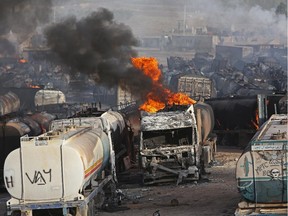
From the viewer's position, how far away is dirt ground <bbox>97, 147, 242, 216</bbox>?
18.6 metres

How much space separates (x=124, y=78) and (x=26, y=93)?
505 inches

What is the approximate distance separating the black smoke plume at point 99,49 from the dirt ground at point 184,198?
37.1ft

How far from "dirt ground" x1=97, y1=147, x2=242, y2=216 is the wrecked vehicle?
14.6 inches

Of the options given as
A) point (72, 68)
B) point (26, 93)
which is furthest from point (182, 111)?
point (26, 93)

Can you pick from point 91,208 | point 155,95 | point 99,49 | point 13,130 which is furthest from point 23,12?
point 91,208

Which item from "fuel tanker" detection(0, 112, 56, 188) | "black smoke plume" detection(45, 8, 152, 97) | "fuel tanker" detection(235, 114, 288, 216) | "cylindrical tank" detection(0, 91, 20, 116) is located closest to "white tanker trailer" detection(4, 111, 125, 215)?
"fuel tanker" detection(235, 114, 288, 216)

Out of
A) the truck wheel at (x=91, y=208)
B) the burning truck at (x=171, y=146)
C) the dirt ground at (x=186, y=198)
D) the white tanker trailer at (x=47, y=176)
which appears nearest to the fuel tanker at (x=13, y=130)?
the dirt ground at (x=186, y=198)

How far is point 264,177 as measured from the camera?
14484 millimetres

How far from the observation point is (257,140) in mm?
14977

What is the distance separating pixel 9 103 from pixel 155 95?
548 inches

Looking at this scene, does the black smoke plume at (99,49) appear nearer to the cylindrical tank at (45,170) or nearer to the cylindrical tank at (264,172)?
the cylindrical tank at (45,170)

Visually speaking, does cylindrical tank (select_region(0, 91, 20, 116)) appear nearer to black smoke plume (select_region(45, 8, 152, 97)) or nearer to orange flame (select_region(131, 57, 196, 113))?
black smoke plume (select_region(45, 8, 152, 97))

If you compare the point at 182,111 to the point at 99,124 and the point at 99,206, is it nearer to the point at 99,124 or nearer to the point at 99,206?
the point at 99,124

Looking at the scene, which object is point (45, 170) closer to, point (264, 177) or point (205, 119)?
point (264, 177)
